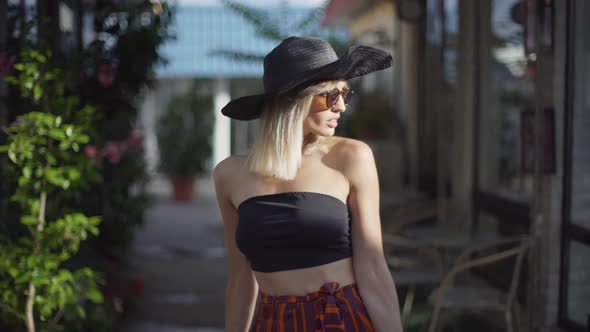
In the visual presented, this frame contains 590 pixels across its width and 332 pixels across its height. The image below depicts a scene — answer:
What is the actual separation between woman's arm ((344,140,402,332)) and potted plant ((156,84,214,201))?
11.2 metres

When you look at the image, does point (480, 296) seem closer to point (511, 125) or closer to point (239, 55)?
point (511, 125)

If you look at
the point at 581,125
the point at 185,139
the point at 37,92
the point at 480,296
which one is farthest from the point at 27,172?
the point at 185,139

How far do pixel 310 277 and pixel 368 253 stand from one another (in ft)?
0.54

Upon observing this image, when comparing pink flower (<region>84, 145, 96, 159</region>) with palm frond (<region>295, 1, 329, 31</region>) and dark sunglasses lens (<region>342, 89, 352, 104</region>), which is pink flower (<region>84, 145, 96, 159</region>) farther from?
palm frond (<region>295, 1, 329, 31</region>)

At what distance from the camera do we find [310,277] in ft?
7.41

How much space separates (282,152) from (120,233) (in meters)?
3.79

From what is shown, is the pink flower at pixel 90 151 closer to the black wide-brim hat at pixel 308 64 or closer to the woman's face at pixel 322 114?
the black wide-brim hat at pixel 308 64

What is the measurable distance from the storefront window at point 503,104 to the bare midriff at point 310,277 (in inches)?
136

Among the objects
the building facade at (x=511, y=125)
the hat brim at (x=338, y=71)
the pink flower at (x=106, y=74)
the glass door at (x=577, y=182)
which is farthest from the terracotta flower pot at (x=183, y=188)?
the hat brim at (x=338, y=71)

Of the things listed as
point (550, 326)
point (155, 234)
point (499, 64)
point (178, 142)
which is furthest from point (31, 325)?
point (178, 142)

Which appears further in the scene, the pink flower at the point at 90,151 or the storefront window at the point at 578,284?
the pink flower at the point at 90,151

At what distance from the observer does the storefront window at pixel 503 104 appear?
568 centimetres

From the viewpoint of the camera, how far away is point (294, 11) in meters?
9.95

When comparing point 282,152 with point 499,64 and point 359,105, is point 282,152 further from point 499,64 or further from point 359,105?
point 359,105
